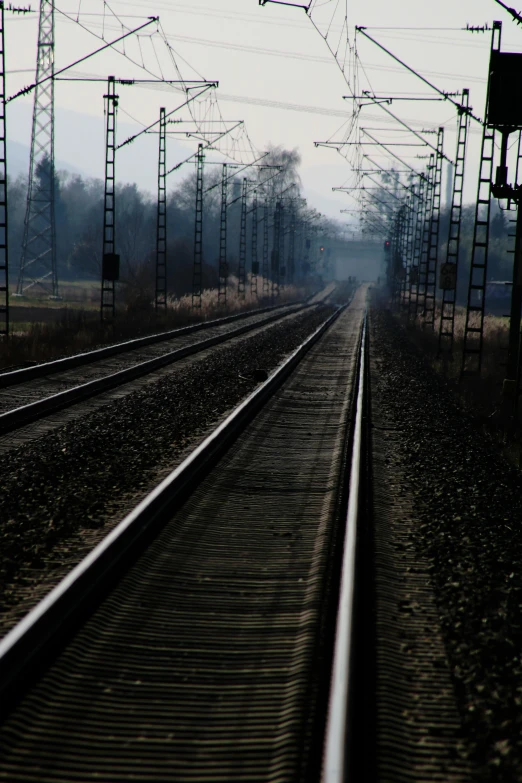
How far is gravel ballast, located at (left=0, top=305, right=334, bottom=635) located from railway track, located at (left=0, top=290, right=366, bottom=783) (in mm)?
374

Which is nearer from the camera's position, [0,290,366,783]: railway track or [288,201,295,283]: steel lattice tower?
[0,290,366,783]: railway track

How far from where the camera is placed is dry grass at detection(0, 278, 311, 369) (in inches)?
745

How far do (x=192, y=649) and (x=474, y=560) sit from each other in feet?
8.40

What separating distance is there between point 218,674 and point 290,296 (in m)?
75.4

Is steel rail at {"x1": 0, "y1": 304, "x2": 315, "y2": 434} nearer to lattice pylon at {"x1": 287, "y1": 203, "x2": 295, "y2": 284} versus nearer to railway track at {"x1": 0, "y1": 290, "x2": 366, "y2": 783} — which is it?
railway track at {"x1": 0, "y1": 290, "x2": 366, "y2": 783}

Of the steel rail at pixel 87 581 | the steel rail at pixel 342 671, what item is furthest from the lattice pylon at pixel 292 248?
the steel rail at pixel 342 671

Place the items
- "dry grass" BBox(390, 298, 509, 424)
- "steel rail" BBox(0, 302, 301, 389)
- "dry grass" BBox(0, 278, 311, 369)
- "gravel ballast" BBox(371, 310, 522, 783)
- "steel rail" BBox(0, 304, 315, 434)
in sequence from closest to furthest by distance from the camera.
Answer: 1. "gravel ballast" BBox(371, 310, 522, 783)
2. "steel rail" BBox(0, 304, 315, 434)
3. "steel rail" BBox(0, 302, 301, 389)
4. "dry grass" BBox(390, 298, 509, 424)
5. "dry grass" BBox(0, 278, 311, 369)

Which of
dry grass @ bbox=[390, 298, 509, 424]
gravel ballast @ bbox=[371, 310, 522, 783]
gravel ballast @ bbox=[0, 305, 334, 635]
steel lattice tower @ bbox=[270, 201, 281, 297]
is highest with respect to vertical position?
steel lattice tower @ bbox=[270, 201, 281, 297]

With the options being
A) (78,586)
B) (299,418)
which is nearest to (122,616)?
(78,586)

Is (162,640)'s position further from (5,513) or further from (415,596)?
→ (5,513)

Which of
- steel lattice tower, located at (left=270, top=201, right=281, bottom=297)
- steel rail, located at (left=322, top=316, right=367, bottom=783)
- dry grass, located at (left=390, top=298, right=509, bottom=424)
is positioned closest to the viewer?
steel rail, located at (left=322, top=316, right=367, bottom=783)

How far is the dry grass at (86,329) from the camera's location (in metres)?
18.9

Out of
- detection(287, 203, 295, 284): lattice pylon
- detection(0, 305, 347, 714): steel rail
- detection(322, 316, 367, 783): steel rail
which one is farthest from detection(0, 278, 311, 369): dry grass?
detection(287, 203, 295, 284): lattice pylon

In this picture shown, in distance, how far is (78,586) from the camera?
4832mm
